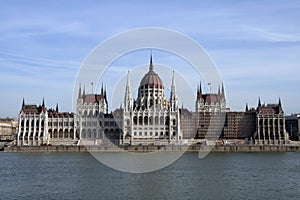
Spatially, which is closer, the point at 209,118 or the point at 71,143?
the point at 71,143

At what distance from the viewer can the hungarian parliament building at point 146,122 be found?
4624 inches

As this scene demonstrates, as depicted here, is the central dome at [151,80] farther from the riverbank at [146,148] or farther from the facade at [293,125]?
the facade at [293,125]

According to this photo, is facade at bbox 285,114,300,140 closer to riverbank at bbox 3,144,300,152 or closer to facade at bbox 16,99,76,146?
riverbank at bbox 3,144,300,152

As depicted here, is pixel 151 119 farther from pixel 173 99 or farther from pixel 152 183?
pixel 152 183

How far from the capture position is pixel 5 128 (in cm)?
16988

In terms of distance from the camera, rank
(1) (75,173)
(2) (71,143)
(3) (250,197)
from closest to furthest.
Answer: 1. (3) (250,197)
2. (1) (75,173)
3. (2) (71,143)

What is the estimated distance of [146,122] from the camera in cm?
11950

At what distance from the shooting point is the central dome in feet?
419

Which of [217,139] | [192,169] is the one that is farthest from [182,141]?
[192,169]

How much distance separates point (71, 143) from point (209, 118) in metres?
38.1

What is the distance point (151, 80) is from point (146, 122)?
14346 millimetres

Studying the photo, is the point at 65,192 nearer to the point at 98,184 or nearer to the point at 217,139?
the point at 98,184

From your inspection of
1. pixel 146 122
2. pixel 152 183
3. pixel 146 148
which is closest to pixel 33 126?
pixel 146 122

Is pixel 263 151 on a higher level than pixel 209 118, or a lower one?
lower
